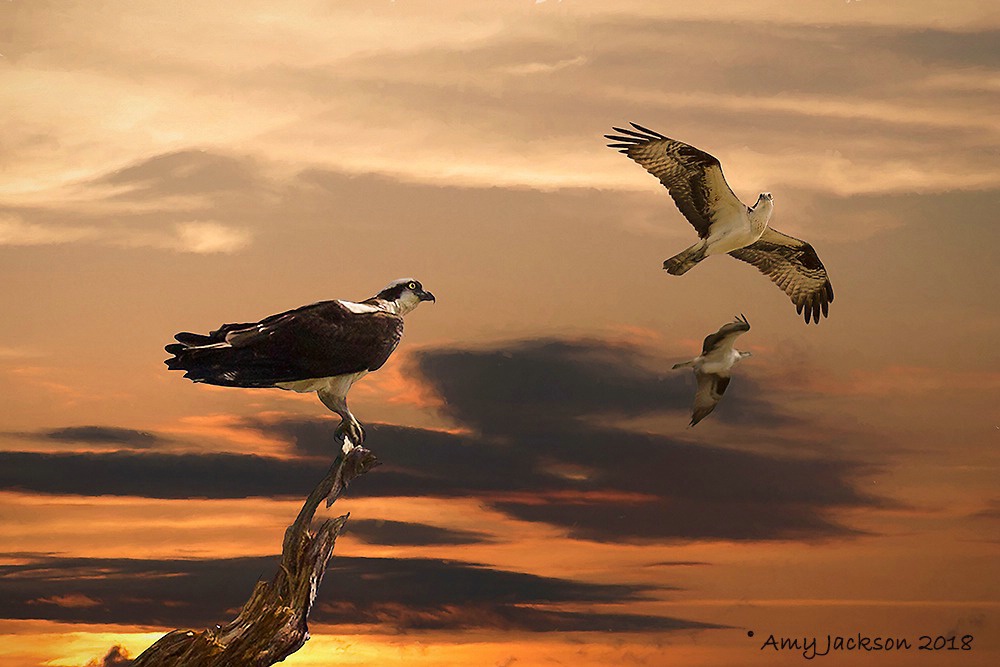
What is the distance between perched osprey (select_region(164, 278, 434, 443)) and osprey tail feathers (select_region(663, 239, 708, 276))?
285 cm

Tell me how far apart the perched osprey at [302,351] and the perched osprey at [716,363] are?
2871 millimetres

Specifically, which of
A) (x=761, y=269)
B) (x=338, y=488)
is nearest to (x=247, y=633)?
(x=338, y=488)

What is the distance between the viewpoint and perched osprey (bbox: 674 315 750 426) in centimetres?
1130

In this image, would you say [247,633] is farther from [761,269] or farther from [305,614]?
[761,269]

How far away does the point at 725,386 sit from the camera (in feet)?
37.8

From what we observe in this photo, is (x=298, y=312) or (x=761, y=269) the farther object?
(x=761, y=269)

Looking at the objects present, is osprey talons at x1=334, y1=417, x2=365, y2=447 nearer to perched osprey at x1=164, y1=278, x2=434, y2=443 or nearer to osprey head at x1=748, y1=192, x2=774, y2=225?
perched osprey at x1=164, y1=278, x2=434, y2=443

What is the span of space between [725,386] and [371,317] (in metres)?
3.40

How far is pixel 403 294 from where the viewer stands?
11.0 m

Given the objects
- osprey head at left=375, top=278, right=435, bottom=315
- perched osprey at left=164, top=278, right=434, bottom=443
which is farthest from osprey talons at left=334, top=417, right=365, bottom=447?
osprey head at left=375, top=278, right=435, bottom=315

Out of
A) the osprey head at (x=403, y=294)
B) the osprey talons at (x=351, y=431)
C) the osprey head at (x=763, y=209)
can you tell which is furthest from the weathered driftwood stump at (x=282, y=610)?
the osprey head at (x=763, y=209)

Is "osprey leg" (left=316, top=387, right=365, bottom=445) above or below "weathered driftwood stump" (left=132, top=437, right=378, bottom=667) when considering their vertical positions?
above

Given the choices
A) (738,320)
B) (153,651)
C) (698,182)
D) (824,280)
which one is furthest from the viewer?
(824,280)

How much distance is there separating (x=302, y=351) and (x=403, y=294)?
46.1 inches
